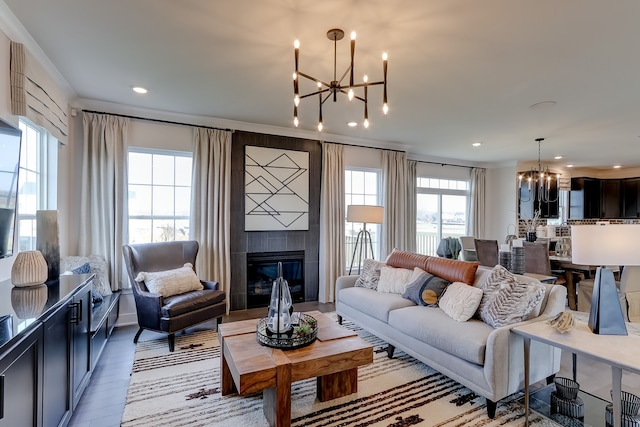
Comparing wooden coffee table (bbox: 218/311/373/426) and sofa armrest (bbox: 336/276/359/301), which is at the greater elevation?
sofa armrest (bbox: 336/276/359/301)

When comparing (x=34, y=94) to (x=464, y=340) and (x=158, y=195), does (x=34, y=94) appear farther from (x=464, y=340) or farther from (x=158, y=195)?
(x=464, y=340)

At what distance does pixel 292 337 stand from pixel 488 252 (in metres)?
3.84

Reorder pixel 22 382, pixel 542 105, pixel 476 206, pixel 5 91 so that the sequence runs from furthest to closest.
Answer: pixel 476 206
pixel 542 105
pixel 5 91
pixel 22 382

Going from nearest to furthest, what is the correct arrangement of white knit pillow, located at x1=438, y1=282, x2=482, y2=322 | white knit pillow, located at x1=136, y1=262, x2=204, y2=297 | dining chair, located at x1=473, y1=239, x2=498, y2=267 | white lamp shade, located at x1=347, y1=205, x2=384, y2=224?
white knit pillow, located at x1=438, y1=282, x2=482, y2=322, white knit pillow, located at x1=136, y1=262, x2=204, y2=297, white lamp shade, located at x1=347, y1=205, x2=384, y2=224, dining chair, located at x1=473, y1=239, x2=498, y2=267

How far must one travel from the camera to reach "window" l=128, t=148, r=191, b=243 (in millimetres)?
4227

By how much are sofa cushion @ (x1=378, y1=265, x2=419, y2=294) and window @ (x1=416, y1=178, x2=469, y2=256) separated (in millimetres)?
3521

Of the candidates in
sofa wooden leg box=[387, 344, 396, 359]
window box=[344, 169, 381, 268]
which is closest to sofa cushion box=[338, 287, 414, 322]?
sofa wooden leg box=[387, 344, 396, 359]

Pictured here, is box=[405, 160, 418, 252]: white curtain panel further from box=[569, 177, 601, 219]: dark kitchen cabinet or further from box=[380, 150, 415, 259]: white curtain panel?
box=[569, 177, 601, 219]: dark kitchen cabinet

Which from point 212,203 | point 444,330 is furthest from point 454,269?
point 212,203

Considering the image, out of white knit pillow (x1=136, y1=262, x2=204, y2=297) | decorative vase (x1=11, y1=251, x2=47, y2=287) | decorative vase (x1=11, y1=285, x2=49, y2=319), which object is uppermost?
decorative vase (x1=11, y1=251, x2=47, y2=287)

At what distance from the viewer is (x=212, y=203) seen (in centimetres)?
439

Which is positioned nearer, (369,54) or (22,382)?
(22,382)

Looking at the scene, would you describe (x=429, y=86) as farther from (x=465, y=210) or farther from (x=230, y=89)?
(x=465, y=210)

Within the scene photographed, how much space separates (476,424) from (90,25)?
3.81 meters
